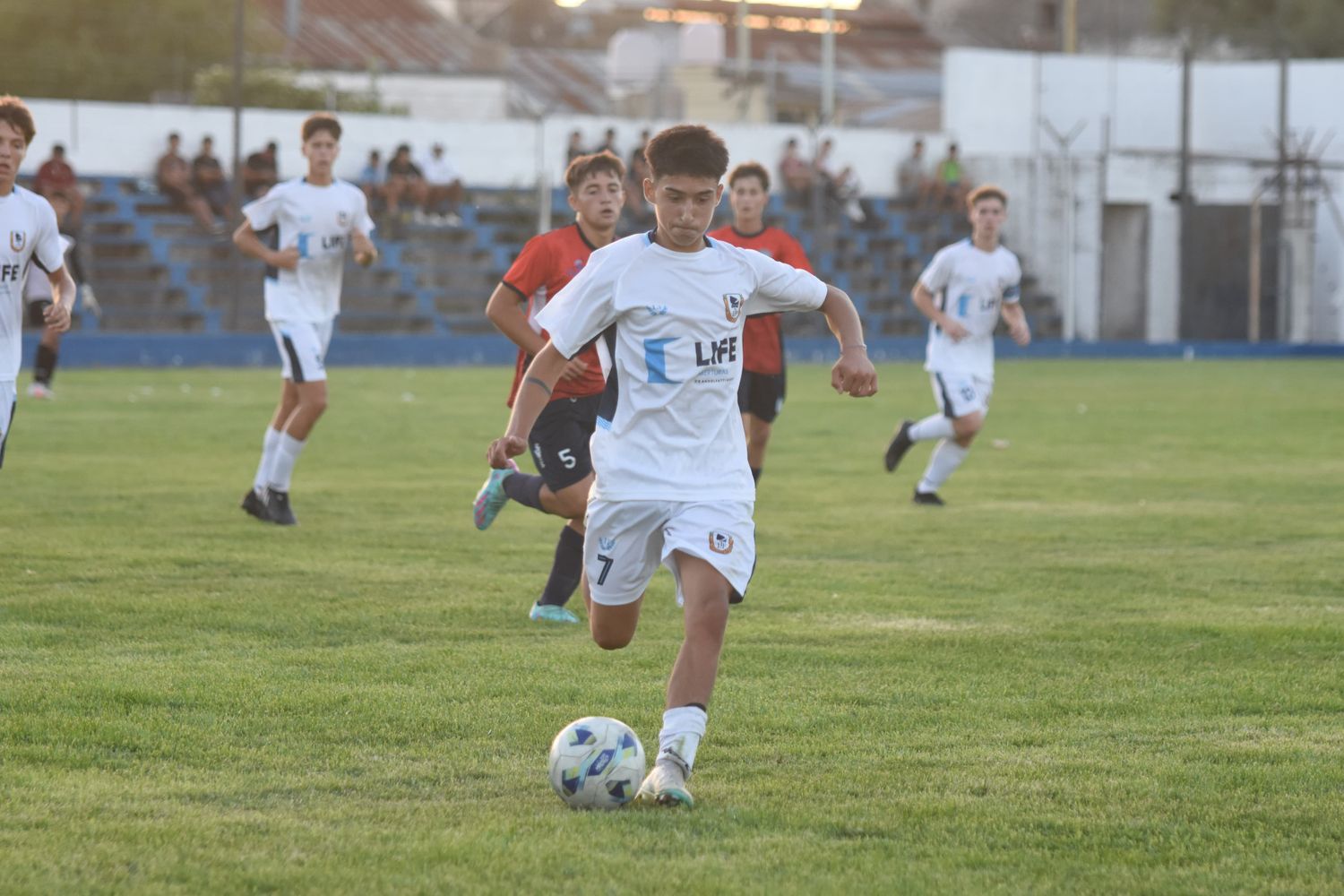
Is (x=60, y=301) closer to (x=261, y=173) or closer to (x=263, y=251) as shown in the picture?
(x=263, y=251)

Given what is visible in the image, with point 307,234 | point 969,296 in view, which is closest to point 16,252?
point 307,234

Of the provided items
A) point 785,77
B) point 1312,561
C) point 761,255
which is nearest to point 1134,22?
point 785,77

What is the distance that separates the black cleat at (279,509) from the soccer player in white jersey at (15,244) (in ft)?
8.62

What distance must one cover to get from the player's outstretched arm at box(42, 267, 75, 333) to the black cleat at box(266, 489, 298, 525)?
8.18 feet

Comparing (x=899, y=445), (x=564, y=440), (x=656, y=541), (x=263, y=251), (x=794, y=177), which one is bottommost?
(x=899, y=445)

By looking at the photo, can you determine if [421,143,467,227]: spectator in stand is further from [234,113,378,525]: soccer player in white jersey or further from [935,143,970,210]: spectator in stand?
[234,113,378,525]: soccer player in white jersey

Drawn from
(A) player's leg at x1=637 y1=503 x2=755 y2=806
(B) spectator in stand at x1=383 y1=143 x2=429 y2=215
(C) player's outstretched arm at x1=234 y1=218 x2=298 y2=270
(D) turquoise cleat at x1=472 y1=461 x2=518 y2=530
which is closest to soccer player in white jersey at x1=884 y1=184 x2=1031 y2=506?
(C) player's outstretched arm at x1=234 y1=218 x2=298 y2=270

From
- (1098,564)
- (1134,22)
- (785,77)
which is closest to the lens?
(1098,564)

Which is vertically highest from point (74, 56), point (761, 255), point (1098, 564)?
point (74, 56)

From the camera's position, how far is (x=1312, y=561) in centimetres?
955

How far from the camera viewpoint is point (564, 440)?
7.58 metres

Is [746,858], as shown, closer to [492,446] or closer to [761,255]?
[492,446]

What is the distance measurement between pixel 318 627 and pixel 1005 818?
3.50 m

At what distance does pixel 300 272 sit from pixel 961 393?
14.5 ft
